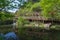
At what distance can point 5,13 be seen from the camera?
1480 centimetres

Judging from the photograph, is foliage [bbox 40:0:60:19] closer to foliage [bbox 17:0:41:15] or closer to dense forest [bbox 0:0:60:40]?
dense forest [bbox 0:0:60:40]

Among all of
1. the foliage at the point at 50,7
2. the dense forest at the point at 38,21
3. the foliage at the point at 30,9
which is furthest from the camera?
the foliage at the point at 30,9

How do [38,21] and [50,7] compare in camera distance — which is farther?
[38,21]

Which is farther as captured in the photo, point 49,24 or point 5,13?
point 49,24

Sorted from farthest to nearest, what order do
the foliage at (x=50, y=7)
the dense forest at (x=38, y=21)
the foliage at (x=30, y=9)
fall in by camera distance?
the foliage at (x=30, y=9)
the foliage at (x=50, y=7)
the dense forest at (x=38, y=21)

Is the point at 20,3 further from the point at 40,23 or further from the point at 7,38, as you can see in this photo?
the point at 40,23

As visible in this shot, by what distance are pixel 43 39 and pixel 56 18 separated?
17019 mm

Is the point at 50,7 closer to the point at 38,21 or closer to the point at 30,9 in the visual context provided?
the point at 38,21

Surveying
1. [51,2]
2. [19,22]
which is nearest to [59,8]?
[51,2]

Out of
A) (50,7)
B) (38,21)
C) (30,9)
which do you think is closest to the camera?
(50,7)

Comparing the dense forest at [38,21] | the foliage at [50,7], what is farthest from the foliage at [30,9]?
the foliage at [50,7]

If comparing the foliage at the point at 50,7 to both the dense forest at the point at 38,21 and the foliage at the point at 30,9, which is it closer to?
the dense forest at the point at 38,21

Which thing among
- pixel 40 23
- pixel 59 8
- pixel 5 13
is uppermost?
pixel 5 13

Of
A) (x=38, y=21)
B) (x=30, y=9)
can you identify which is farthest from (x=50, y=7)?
(x=30, y=9)
